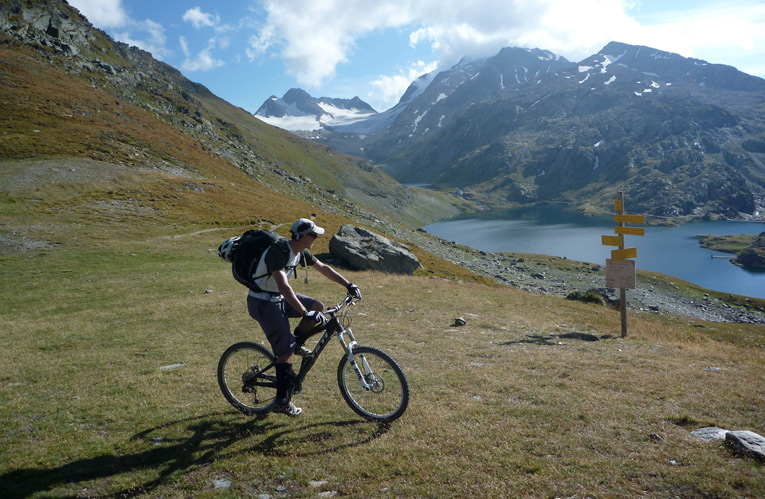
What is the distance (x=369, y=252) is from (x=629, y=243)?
125 meters

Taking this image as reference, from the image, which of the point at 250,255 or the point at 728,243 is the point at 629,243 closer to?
the point at 728,243

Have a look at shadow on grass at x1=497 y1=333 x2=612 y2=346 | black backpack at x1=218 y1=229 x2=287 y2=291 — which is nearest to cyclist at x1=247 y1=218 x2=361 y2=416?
black backpack at x1=218 y1=229 x2=287 y2=291

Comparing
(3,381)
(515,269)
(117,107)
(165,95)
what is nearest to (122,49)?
(165,95)

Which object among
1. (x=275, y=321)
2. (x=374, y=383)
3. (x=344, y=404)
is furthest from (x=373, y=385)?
(x=275, y=321)

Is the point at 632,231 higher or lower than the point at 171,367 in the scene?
higher

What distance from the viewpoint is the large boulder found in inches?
1262

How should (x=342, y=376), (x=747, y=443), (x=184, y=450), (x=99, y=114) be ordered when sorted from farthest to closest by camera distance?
(x=99, y=114) < (x=342, y=376) < (x=184, y=450) < (x=747, y=443)

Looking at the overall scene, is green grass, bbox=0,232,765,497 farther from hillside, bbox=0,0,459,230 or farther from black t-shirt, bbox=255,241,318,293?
hillside, bbox=0,0,459,230

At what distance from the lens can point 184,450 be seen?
20.9 ft

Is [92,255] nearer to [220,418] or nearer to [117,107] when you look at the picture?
[220,418]

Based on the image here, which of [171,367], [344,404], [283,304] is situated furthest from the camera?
[171,367]

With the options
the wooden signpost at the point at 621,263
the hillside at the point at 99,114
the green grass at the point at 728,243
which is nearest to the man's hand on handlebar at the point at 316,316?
the wooden signpost at the point at 621,263

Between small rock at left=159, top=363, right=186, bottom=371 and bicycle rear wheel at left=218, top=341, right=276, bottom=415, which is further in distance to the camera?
small rock at left=159, top=363, right=186, bottom=371

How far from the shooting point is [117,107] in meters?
81.5
